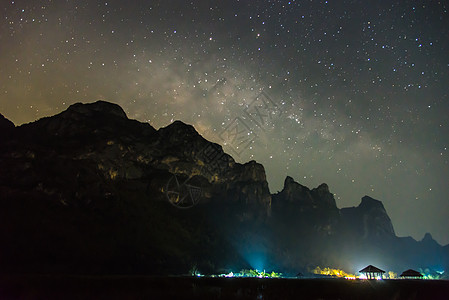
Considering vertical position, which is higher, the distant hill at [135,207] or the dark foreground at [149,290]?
the distant hill at [135,207]

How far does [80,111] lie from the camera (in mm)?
138875

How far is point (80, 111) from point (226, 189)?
7372cm

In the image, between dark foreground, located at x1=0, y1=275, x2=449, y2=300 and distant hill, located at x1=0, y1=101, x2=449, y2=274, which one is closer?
dark foreground, located at x1=0, y1=275, x2=449, y2=300

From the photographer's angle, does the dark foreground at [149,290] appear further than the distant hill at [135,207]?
No

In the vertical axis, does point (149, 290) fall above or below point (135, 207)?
below

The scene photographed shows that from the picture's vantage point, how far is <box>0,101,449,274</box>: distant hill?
78750mm

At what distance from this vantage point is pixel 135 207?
359 feet

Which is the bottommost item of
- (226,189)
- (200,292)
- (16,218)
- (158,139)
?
(200,292)

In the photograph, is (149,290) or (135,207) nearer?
(149,290)

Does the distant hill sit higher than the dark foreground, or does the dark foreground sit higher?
the distant hill

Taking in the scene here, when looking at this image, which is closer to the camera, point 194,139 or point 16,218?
point 16,218

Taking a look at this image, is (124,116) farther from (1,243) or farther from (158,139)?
(1,243)

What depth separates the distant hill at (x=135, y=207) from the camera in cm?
7875

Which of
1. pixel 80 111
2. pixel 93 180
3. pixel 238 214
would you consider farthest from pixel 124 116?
pixel 238 214
